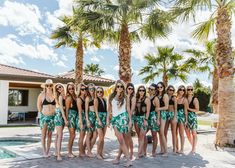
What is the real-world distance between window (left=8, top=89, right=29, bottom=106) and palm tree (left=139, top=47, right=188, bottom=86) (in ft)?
33.1

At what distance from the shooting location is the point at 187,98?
9.09 meters

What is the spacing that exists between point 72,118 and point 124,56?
19.4 feet

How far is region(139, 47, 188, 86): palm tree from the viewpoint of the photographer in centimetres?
2281

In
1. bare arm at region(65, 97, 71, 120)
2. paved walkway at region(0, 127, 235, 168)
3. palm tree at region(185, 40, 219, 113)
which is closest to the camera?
paved walkway at region(0, 127, 235, 168)

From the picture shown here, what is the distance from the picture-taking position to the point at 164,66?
23.2m

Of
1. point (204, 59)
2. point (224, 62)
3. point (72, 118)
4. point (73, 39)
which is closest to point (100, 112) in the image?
point (72, 118)

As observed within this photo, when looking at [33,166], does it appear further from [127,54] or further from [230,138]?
[127,54]

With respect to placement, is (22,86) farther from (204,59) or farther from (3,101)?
Result: (204,59)

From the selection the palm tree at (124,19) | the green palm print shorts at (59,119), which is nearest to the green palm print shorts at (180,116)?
the green palm print shorts at (59,119)

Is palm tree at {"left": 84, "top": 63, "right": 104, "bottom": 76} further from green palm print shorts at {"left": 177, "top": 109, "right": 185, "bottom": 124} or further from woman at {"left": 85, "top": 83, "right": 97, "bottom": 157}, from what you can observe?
woman at {"left": 85, "top": 83, "right": 97, "bottom": 157}

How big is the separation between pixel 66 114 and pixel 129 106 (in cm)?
173

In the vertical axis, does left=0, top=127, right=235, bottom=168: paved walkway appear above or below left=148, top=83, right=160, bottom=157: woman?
below

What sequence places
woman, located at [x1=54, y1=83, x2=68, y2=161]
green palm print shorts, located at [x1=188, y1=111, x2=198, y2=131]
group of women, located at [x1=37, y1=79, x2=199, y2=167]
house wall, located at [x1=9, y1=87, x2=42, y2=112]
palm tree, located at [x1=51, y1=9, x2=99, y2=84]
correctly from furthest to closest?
house wall, located at [x1=9, y1=87, x2=42, y2=112] → palm tree, located at [x1=51, y1=9, x2=99, y2=84] → green palm print shorts, located at [x1=188, y1=111, x2=198, y2=131] → woman, located at [x1=54, y1=83, x2=68, y2=161] → group of women, located at [x1=37, y1=79, x2=199, y2=167]

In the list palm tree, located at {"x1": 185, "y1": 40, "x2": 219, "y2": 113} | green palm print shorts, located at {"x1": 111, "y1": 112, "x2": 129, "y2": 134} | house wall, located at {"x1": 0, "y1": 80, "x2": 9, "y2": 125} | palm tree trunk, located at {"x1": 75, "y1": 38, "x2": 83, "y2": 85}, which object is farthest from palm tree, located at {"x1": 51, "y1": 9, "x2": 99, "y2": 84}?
green palm print shorts, located at {"x1": 111, "y1": 112, "x2": 129, "y2": 134}
